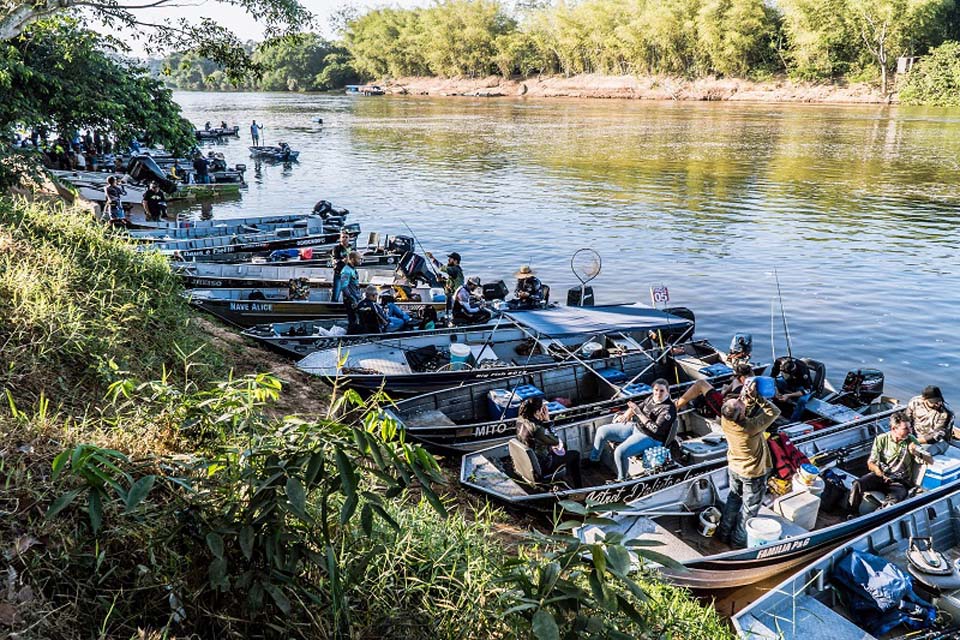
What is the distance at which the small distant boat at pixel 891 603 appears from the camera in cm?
656

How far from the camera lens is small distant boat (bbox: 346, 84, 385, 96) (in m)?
120

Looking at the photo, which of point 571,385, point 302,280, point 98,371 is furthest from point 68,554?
point 302,280

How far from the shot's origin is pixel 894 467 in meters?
8.95

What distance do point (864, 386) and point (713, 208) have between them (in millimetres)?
20590

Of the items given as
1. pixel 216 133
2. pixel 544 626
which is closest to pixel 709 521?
pixel 544 626

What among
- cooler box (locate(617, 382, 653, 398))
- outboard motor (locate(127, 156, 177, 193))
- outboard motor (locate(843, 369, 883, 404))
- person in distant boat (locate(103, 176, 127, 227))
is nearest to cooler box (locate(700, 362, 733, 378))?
cooler box (locate(617, 382, 653, 398))

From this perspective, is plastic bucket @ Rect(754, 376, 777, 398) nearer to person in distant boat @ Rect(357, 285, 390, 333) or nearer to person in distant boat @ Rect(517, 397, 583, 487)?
person in distant boat @ Rect(517, 397, 583, 487)

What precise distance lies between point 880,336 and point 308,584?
17728 millimetres

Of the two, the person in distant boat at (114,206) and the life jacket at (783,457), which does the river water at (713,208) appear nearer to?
the life jacket at (783,457)

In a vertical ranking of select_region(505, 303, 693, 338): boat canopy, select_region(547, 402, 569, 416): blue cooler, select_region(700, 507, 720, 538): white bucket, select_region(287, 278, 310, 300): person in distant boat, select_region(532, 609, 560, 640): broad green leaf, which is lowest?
select_region(700, 507, 720, 538): white bucket

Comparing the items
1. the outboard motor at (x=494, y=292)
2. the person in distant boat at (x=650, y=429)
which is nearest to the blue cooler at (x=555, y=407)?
the person in distant boat at (x=650, y=429)

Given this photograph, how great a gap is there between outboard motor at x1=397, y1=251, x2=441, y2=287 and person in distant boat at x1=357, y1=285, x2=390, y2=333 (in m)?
3.85

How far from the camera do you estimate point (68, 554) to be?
3.63 metres

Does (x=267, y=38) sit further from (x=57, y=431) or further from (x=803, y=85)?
(x=803, y=85)
